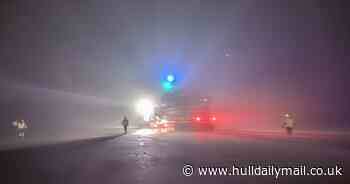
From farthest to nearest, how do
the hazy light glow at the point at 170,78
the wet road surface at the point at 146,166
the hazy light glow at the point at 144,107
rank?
the hazy light glow at the point at 144,107, the hazy light glow at the point at 170,78, the wet road surface at the point at 146,166

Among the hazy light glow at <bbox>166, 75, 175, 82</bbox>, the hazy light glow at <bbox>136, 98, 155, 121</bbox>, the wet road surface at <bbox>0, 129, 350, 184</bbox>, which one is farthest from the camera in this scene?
the hazy light glow at <bbox>136, 98, 155, 121</bbox>

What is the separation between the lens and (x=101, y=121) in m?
71.9

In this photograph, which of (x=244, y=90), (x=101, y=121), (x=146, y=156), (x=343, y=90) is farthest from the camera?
(x=101, y=121)

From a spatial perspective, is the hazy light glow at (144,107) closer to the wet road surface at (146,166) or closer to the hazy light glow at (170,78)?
the hazy light glow at (170,78)

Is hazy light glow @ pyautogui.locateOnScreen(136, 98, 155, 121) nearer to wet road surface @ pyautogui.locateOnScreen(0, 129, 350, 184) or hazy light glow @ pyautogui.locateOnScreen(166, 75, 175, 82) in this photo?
hazy light glow @ pyautogui.locateOnScreen(166, 75, 175, 82)

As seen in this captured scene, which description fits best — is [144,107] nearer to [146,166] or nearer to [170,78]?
[170,78]

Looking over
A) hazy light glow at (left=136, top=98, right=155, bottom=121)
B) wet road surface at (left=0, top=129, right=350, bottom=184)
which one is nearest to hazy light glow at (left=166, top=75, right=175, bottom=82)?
wet road surface at (left=0, top=129, right=350, bottom=184)

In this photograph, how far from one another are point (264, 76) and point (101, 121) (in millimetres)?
35012

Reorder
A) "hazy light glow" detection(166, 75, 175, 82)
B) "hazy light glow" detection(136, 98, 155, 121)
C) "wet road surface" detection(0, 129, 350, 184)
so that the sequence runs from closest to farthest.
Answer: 1. "wet road surface" detection(0, 129, 350, 184)
2. "hazy light glow" detection(166, 75, 175, 82)
3. "hazy light glow" detection(136, 98, 155, 121)

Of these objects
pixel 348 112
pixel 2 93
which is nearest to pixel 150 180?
pixel 348 112

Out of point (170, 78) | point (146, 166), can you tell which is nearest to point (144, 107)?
point (170, 78)

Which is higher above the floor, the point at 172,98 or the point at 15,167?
the point at 172,98

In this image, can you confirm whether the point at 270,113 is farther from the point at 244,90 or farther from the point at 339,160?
the point at 339,160

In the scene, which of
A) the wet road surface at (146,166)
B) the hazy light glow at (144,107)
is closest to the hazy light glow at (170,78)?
the wet road surface at (146,166)
